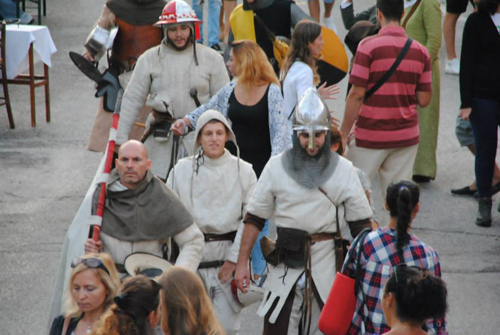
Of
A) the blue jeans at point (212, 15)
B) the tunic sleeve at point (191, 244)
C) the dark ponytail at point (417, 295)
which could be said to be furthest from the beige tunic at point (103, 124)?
the blue jeans at point (212, 15)

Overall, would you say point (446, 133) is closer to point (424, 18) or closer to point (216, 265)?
Answer: point (424, 18)

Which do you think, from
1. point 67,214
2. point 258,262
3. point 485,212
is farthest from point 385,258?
point 67,214

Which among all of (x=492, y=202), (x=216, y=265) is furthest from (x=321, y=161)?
(x=492, y=202)

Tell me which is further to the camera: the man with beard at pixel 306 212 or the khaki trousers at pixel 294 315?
the khaki trousers at pixel 294 315

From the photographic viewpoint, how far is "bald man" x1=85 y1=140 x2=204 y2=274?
18.3ft

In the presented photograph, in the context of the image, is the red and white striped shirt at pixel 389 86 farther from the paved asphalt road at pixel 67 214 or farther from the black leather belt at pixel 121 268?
the black leather belt at pixel 121 268

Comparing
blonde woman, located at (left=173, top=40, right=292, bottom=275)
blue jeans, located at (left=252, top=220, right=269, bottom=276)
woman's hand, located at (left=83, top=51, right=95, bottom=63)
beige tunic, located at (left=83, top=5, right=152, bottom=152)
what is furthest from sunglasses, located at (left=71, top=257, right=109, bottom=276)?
woman's hand, located at (left=83, top=51, right=95, bottom=63)

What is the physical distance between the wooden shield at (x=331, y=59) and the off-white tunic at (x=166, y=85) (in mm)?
1198

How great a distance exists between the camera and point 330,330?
15.9ft

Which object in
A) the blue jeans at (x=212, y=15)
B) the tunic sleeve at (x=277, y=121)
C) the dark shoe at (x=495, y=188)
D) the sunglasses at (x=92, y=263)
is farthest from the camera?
the blue jeans at (x=212, y=15)

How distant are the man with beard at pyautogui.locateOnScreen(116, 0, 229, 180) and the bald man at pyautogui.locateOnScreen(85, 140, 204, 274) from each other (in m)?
1.71

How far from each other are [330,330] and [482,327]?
7.84 feet

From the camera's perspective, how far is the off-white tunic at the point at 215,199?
597 cm

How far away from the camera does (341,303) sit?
4812 mm
